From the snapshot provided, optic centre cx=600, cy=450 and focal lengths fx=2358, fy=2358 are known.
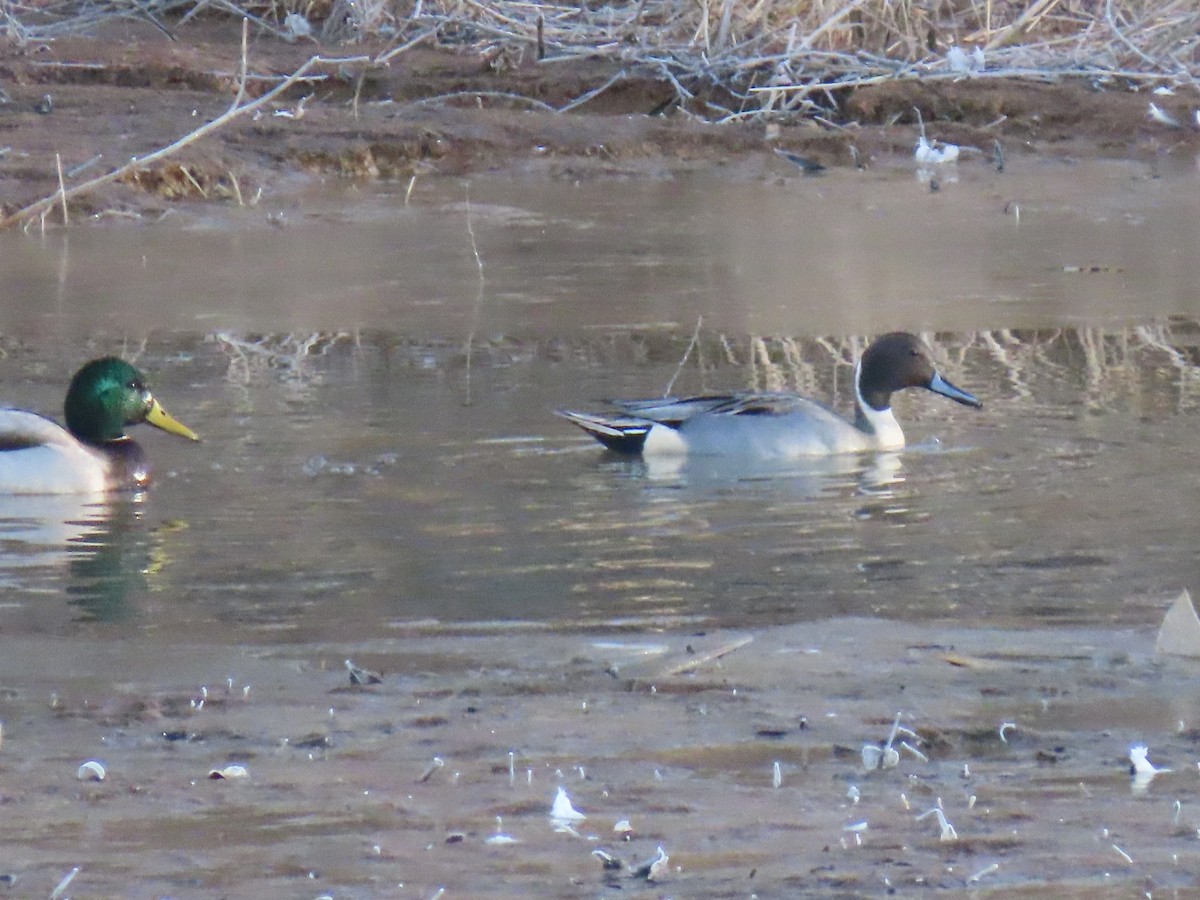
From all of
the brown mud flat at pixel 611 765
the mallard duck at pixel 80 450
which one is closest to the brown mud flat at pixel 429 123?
the mallard duck at pixel 80 450

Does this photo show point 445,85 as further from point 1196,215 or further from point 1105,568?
point 1105,568

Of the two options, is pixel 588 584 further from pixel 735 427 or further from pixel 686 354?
pixel 686 354

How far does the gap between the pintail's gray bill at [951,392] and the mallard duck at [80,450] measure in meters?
2.51

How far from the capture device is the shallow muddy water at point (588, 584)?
3.66m

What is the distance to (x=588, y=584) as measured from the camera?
218 inches

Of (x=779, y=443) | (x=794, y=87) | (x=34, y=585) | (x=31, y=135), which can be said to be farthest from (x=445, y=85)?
(x=34, y=585)

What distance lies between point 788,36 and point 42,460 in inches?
368

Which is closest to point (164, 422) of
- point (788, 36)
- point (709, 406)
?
point (709, 406)

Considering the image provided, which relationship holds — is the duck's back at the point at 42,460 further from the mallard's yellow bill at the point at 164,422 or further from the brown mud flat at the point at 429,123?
the brown mud flat at the point at 429,123

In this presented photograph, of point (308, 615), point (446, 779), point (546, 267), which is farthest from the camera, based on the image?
point (546, 267)

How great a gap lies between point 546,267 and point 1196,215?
12.3 feet

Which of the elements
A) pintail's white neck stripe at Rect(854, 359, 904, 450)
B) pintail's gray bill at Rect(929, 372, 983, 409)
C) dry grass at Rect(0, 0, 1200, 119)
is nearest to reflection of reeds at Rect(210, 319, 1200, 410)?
pintail's gray bill at Rect(929, 372, 983, 409)

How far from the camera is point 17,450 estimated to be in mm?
7152

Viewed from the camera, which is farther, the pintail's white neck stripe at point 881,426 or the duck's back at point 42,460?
the pintail's white neck stripe at point 881,426
